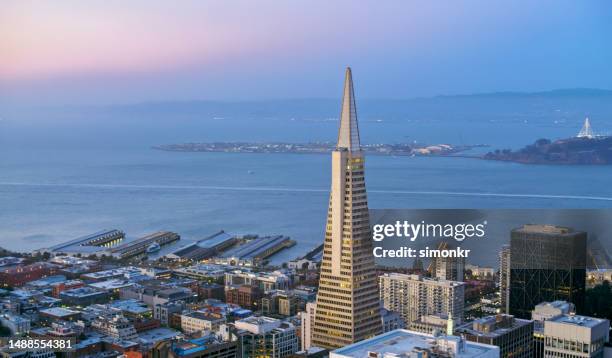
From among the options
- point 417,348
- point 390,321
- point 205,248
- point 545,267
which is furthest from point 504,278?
point 205,248

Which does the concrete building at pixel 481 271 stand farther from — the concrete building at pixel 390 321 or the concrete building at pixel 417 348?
the concrete building at pixel 417 348

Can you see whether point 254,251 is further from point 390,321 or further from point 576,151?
point 576,151

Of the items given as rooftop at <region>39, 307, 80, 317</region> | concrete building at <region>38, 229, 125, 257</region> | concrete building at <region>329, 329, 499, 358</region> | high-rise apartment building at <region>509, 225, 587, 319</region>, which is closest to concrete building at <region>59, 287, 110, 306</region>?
rooftop at <region>39, 307, 80, 317</region>

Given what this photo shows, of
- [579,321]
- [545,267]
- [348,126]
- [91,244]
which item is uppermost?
[348,126]

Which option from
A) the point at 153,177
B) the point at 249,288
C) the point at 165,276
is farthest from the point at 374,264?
the point at 153,177

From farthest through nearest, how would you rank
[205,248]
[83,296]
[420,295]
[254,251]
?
[205,248] < [254,251] < [83,296] < [420,295]

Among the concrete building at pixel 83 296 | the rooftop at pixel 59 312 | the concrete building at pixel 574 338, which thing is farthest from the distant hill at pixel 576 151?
the concrete building at pixel 574 338
